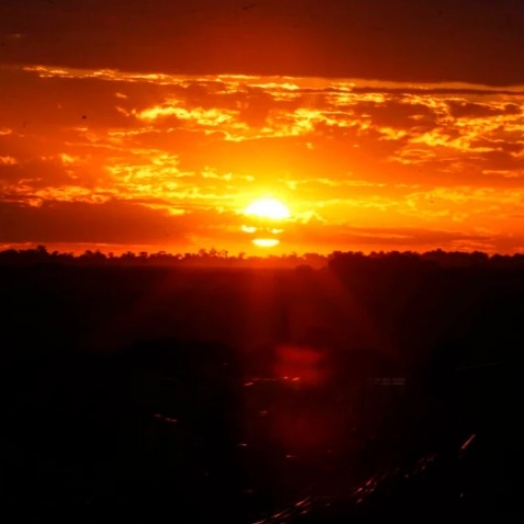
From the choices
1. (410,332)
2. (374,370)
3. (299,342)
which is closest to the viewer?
(374,370)

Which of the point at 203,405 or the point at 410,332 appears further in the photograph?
the point at 410,332

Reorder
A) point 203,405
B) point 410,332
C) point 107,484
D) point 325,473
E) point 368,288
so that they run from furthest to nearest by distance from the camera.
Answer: point 368,288, point 410,332, point 203,405, point 325,473, point 107,484

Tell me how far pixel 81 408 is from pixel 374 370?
14574mm

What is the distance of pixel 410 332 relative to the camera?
55250 millimetres

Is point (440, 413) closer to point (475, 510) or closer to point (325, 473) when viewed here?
point (325, 473)

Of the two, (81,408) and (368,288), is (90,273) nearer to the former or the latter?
(368,288)

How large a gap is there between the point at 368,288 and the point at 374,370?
1394 inches

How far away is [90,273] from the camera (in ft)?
247

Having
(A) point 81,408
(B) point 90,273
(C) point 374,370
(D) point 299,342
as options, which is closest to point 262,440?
(A) point 81,408

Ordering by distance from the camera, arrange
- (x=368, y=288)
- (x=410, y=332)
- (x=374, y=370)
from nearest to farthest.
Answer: (x=374, y=370) < (x=410, y=332) < (x=368, y=288)

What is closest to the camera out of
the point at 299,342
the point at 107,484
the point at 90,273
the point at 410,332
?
the point at 107,484

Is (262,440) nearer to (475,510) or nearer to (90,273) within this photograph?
(475,510)

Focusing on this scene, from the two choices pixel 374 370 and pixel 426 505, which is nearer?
pixel 426 505

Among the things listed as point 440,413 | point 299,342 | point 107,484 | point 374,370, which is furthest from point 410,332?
point 107,484
